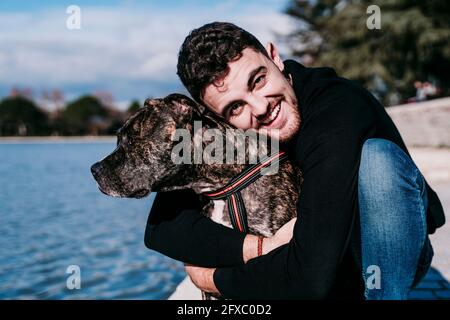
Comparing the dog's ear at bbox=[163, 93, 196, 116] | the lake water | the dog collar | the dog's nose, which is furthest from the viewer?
the lake water

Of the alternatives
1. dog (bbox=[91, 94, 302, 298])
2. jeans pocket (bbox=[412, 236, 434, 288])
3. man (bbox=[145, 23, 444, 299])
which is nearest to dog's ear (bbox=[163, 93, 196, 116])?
dog (bbox=[91, 94, 302, 298])

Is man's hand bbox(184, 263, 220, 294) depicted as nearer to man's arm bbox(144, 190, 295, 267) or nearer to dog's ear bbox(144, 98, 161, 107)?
man's arm bbox(144, 190, 295, 267)

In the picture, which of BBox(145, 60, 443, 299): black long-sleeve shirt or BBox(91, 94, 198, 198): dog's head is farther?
BBox(91, 94, 198, 198): dog's head

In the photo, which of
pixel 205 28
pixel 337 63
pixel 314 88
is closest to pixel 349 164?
pixel 314 88

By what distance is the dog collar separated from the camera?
9.11ft

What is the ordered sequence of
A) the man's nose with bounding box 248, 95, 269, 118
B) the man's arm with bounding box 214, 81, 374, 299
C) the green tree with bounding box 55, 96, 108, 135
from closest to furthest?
the man's arm with bounding box 214, 81, 374, 299, the man's nose with bounding box 248, 95, 269, 118, the green tree with bounding box 55, 96, 108, 135

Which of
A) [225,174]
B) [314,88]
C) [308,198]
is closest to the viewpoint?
[308,198]

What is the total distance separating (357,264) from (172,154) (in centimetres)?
122

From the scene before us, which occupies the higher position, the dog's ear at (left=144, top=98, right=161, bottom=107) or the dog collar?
the dog's ear at (left=144, top=98, right=161, bottom=107)

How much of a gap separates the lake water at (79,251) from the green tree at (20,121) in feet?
237

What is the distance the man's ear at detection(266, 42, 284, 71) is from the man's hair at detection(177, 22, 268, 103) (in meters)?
0.14

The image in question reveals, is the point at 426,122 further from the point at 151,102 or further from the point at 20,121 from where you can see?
the point at 20,121

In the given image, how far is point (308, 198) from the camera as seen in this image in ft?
7.11

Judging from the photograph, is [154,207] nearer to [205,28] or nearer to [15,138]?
[205,28]
